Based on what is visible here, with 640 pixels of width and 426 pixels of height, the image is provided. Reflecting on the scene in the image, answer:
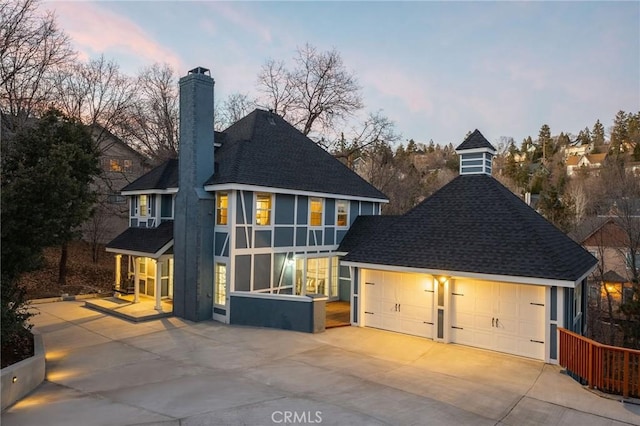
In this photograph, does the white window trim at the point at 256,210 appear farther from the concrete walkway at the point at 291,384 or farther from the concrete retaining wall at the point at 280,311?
the concrete walkway at the point at 291,384

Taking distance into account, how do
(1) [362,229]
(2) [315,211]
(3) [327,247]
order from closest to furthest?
1. (2) [315,211]
2. (3) [327,247]
3. (1) [362,229]

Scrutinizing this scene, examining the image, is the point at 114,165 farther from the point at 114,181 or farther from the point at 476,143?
the point at 476,143

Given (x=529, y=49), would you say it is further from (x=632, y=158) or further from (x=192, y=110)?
(x=632, y=158)

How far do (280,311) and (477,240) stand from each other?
6494 millimetres

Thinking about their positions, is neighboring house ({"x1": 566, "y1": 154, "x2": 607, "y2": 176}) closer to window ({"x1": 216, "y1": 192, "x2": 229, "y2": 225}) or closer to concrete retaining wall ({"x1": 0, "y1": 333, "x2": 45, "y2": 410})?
window ({"x1": 216, "y1": 192, "x2": 229, "y2": 225})

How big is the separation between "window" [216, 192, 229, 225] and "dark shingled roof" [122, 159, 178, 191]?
10.8 feet

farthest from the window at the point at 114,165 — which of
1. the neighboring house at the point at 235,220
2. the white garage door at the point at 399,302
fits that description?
the white garage door at the point at 399,302

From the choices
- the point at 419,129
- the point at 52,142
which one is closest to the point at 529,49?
the point at 52,142

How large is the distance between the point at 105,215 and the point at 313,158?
1795cm

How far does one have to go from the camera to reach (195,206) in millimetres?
14289

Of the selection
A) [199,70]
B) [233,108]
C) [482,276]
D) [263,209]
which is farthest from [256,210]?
[233,108]

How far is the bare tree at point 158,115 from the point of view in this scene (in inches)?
1189

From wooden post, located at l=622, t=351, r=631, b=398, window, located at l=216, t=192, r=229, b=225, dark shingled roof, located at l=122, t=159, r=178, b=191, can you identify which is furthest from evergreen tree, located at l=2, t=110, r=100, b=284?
wooden post, located at l=622, t=351, r=631, b=398

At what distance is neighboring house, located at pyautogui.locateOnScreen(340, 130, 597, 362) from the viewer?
34.2 feet
